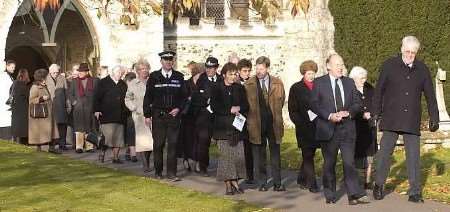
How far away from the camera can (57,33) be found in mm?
30078

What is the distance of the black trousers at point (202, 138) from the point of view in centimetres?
1322

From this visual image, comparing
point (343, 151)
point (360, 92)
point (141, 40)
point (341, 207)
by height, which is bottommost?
point (341, 207)

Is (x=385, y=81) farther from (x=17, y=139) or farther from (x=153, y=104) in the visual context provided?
(x=17, y=139)

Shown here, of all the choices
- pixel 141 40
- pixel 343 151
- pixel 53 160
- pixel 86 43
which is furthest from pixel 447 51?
pixel 343 151

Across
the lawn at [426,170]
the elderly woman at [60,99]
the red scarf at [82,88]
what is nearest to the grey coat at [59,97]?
the elderly woman at [60,99]

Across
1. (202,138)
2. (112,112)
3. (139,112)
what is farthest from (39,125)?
(202,138)

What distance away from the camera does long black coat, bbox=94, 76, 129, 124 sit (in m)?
14.9

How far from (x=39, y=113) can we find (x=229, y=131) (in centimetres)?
620

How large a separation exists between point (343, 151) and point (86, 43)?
2012cm

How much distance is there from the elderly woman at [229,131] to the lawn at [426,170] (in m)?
2.07

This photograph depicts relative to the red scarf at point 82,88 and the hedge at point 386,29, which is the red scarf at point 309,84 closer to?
the red scarf at point 82,88

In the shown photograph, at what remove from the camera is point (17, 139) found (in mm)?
17406

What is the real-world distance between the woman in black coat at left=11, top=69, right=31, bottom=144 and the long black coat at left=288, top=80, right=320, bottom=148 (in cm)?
713

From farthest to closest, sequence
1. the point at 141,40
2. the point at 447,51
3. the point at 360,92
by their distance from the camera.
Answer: the point at 141,40 → the point at 447,51 → the point at 360,92
